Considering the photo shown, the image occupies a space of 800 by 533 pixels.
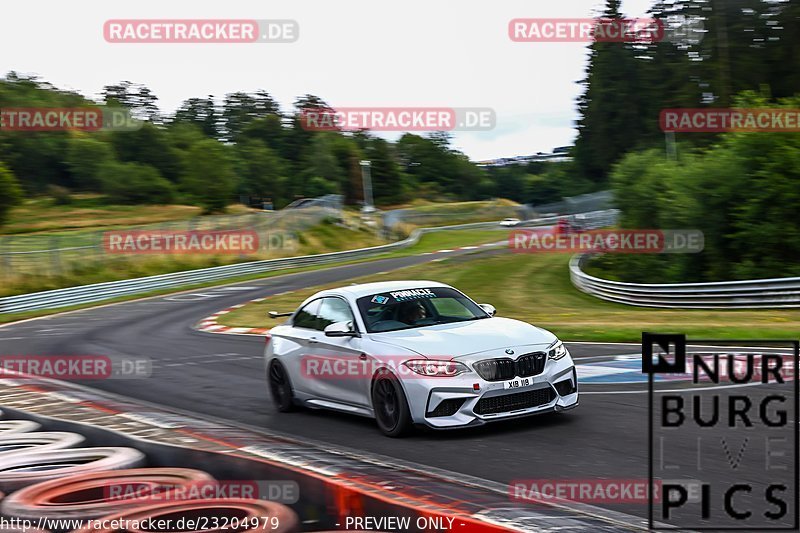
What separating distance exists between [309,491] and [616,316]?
18231 mm

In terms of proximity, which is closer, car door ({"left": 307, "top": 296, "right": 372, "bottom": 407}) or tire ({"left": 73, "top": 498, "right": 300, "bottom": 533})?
tire ({"left": 73, "top": 498, "right": 300, "bottom": 533})

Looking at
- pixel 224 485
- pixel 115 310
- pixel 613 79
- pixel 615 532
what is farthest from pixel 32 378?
pixel 613 79

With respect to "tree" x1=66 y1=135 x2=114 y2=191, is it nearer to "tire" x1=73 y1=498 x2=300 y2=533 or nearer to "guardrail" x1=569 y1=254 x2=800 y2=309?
"guardrail" x1=569 y1=254 x2=800 y2=309

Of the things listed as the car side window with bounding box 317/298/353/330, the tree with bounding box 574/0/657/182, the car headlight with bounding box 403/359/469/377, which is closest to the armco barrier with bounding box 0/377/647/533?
the car headlight with bounding box 403/359/469/377

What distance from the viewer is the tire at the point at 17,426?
359 inches

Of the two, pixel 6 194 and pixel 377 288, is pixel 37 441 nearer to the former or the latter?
pixel 377 288

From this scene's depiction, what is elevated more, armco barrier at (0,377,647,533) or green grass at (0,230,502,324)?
armco barrier at (0,377,647,533)

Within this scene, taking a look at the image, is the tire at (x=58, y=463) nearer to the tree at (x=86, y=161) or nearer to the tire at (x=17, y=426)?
the tire at (x=17, y=426)

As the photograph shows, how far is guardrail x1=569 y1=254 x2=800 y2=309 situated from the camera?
22688 mm

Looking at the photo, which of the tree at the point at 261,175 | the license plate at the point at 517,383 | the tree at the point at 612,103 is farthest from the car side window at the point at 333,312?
the tree at the point at 261,175

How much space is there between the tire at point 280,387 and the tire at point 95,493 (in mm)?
3591

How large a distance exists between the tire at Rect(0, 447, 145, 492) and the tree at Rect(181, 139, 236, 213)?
85176mm

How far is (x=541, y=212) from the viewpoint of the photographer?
101m

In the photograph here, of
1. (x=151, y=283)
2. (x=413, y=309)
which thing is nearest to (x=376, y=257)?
(x=151, y=283)
